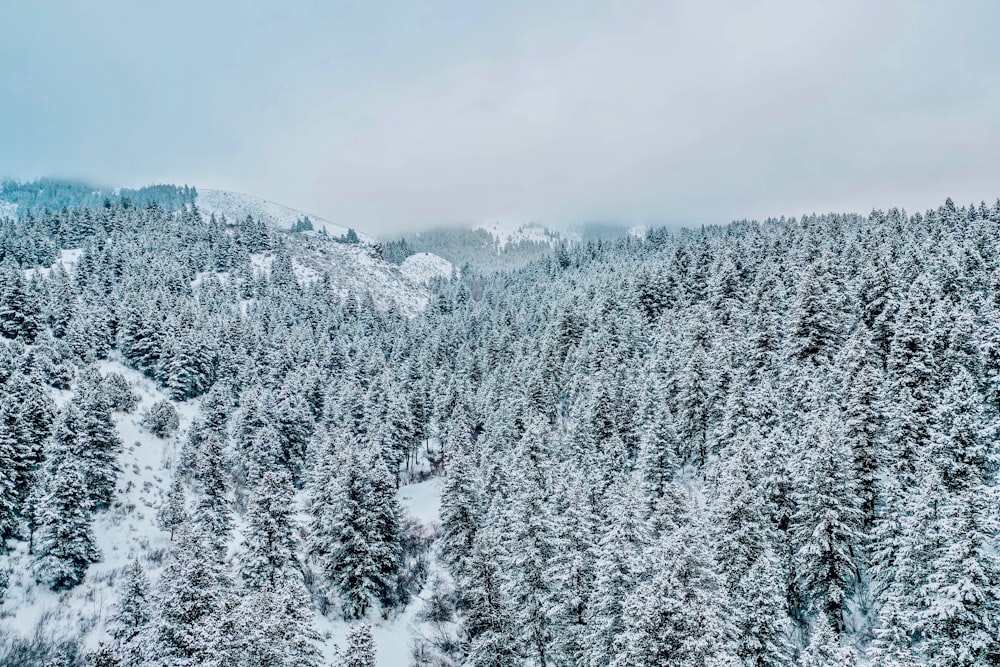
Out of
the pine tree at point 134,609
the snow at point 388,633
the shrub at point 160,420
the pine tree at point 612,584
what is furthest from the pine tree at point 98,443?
the pine tree at point 612,584

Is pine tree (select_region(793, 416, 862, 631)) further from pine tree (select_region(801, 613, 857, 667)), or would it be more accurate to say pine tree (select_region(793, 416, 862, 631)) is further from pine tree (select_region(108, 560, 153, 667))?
pine tree (select_region(108, 560, 153, 667))

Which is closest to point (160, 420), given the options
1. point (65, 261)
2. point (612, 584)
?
point (612, 584)

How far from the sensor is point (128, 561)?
43438mm

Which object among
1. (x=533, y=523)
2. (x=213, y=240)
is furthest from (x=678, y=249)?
(x=213, y=240)

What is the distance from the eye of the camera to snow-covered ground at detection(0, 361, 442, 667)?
35.2m

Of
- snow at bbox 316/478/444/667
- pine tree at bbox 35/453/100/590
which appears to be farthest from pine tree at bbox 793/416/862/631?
pine tree at bbox 35/453/100/590

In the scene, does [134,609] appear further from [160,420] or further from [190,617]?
[160,420]

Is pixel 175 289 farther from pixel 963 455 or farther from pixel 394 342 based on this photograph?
pixel 963 455

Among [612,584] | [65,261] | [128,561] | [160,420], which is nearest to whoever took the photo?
[612,584]

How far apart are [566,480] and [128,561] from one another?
3721cm

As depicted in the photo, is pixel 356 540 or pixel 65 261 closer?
pixel 356 540

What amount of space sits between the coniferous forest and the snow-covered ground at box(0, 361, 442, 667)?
25 cm

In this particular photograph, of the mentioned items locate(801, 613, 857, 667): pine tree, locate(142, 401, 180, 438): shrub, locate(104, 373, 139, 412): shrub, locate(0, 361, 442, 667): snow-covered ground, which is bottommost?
locate(0, 361, 442, 667): snow-covered ground

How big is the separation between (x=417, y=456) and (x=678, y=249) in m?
58.6
